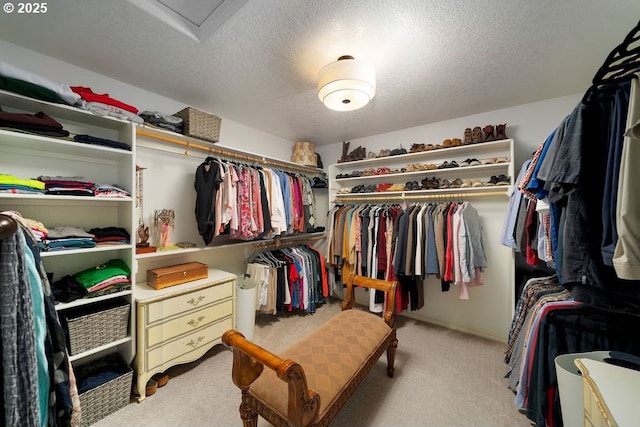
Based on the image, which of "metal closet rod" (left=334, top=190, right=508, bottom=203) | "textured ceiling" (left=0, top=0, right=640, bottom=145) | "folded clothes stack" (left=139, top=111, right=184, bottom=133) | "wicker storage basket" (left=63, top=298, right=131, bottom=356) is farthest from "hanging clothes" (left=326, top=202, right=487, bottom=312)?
"wicker storage basket" (left=63, top=298, right=131, bottom=356)

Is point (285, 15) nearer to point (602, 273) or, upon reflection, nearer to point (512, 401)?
point (602, 273)

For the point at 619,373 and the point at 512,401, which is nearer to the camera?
the point at 619,373

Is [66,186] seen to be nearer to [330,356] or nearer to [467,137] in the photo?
[330,356]

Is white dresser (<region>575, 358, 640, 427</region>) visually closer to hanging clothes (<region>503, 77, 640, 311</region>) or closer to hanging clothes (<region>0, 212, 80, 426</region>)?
hanging clothes (<region>503, 77, 640, 311</region>)

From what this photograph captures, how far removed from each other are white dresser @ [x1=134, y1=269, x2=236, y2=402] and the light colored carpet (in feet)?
0.59

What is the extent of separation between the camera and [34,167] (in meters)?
1.59

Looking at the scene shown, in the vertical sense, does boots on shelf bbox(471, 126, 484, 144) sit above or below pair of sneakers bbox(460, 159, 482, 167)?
above

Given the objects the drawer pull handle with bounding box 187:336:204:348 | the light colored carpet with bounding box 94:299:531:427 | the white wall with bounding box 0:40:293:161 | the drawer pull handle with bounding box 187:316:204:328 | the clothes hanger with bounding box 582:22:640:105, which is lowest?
the light colored carpet with bounding box 94:299:531:427

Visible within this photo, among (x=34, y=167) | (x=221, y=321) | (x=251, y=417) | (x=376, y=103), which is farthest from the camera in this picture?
(x=376, y=103)

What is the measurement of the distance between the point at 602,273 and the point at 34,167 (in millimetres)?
2961

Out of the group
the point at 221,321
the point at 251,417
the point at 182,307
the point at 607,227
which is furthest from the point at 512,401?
the point at 182,307

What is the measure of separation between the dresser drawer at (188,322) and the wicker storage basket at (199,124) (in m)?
1.50

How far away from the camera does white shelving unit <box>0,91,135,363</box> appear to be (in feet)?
4.78

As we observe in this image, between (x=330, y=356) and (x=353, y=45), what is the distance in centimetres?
189
